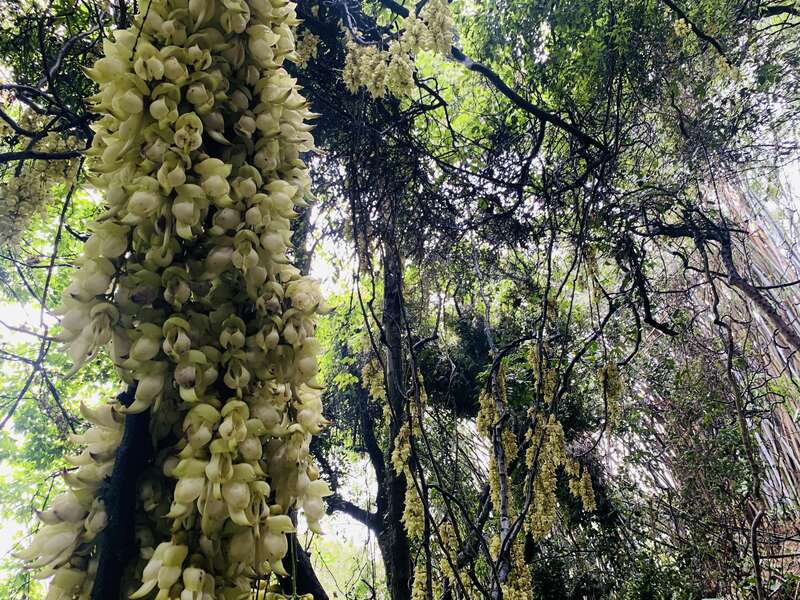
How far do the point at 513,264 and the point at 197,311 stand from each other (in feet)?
8.57

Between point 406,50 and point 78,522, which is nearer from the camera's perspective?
point 78,522

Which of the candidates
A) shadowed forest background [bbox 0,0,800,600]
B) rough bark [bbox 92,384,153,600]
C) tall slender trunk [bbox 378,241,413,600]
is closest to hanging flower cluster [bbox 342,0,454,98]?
→ shadowed forest background [bbox 0,0,800,600]

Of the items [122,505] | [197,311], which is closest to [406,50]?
[197,311]

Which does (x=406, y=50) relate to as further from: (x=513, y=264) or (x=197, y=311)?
(x=513, y=264)

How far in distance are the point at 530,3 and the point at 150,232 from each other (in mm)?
2392

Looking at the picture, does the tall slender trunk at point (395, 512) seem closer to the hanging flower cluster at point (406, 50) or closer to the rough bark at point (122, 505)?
the hanging flower cluster at point (406, 50)

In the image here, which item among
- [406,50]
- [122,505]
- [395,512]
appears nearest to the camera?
[122,505]

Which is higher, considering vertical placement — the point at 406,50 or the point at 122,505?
the point at 406,50

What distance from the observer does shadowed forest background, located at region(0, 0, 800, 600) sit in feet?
4.91

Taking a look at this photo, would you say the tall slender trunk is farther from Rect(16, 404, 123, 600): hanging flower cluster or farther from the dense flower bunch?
Rect(16, 404, 123, 600): hanging flower cluster

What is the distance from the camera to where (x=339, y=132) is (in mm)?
1864

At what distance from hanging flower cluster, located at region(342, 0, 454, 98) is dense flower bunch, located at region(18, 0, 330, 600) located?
85cm

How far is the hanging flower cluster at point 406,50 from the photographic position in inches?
52.1

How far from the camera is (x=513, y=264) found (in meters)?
2.91
